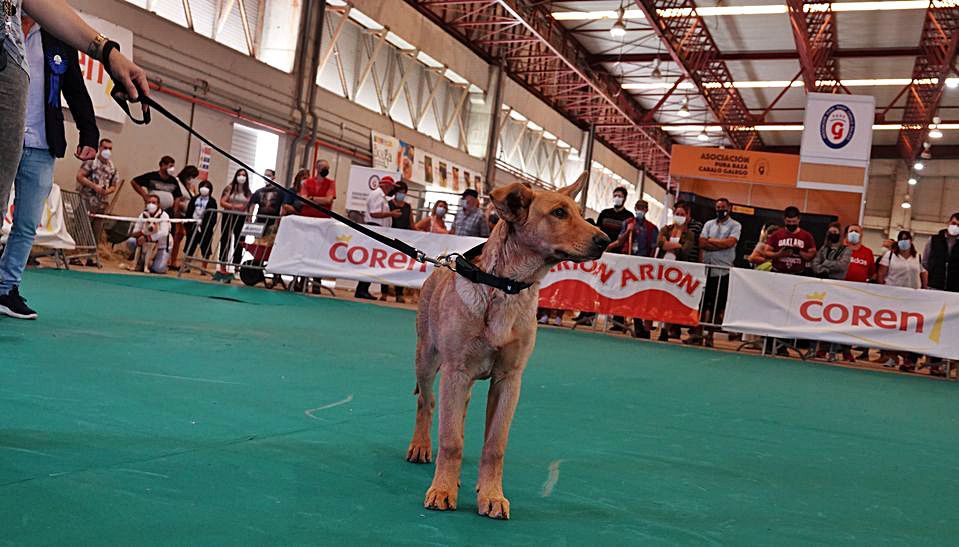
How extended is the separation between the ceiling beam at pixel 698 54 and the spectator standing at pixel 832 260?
433 inches

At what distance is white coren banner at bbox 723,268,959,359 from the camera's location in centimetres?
1114

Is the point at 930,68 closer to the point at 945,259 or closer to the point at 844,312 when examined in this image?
the point at 945,259

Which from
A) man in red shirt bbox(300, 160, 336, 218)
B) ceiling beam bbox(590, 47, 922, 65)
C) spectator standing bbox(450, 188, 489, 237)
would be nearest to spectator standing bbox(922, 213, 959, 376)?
spectator standing bbox(450, 188, 489, 237)

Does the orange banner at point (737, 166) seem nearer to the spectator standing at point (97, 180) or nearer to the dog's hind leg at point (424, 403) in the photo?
the spectator standing at point (97, 180)

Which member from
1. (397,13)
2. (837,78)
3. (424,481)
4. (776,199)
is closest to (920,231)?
(837,78)

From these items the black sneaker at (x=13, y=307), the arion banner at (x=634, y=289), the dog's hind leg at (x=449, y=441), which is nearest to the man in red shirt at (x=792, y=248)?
the arion banner at (x=634, y=289)

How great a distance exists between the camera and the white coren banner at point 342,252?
43.5 ft

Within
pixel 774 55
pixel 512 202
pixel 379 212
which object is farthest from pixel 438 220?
pixel 774 55

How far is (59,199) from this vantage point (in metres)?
12.0

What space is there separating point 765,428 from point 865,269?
8578mm

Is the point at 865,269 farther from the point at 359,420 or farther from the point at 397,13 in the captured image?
the point at 397,13

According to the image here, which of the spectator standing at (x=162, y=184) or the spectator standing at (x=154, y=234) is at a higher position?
the spectator standing at (x=162, y=184)

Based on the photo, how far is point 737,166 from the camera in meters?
22.1

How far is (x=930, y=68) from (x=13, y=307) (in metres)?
27.8
